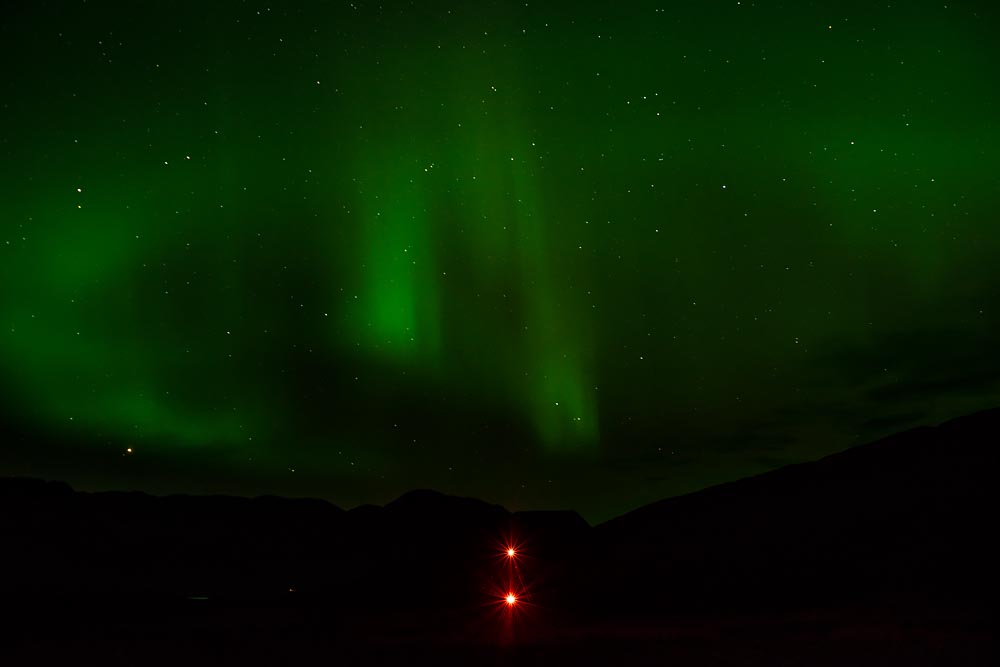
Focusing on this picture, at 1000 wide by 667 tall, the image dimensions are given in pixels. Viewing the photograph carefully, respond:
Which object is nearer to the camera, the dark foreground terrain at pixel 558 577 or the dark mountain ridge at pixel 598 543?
the dark foreground terrain at pixel 558 577

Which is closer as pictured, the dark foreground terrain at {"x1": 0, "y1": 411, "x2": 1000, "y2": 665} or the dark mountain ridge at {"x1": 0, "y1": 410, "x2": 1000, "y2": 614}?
the dark foreground terrain at {"x1": 0, "y1": 411, "x2": 1000, "y2": 665}

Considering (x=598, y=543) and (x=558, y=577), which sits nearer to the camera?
(x=558, y=577)

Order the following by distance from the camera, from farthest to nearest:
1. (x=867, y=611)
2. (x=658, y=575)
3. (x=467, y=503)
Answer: (x=467, y=503) → (x=658, y=575) → (x=867, y=611)

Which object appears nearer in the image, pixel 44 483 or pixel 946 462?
pixel 946 462

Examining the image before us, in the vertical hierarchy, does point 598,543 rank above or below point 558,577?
above

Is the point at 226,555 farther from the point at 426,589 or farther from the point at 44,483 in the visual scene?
the point at 426,589

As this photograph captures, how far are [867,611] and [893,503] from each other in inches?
1594

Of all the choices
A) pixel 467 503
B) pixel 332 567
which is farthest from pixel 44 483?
pixel 467 503

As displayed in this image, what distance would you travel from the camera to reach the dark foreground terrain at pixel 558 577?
64.9 ft

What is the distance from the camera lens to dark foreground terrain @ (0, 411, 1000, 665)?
19.8 meters

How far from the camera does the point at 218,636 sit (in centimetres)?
2259

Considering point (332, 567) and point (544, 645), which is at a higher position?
point (332, 567)

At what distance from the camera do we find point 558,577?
164 ft

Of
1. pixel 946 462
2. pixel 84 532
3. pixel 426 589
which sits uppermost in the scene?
pixel 84 532
